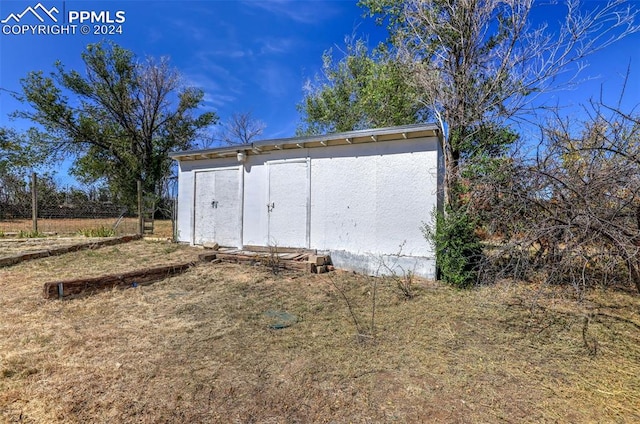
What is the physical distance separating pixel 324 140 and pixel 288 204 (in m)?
1.71

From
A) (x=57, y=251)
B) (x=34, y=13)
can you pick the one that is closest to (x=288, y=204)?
(x=57, y=251)

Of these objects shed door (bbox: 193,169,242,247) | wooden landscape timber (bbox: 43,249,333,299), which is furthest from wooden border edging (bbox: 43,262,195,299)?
shed door (bbox: 193,169,242,247)

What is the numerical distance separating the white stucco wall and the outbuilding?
2 cm

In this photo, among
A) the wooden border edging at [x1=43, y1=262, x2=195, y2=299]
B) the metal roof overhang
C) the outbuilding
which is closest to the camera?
the wooden border edging at [x1=43, y1=262, x2=195, y2=299]

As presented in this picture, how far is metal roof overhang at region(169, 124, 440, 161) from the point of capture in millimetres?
5664

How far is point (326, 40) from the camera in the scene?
13.9m

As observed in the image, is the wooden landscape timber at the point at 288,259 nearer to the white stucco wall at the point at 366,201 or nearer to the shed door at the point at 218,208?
the white stucco wall at the point at 366,201

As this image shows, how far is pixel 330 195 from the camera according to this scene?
6660 mm

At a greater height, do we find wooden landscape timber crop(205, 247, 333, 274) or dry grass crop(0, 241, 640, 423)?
wooden landscape timber crop(205, 247, 333, 274)

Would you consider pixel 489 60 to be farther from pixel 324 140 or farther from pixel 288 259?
pixel 288 259

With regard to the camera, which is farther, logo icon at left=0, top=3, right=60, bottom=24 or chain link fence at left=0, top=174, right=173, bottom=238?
chain link fence at left=0, top=174, right=173, bottom=238

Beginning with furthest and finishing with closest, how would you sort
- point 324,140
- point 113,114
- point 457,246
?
point 113,114, point 324,140, point 457,246

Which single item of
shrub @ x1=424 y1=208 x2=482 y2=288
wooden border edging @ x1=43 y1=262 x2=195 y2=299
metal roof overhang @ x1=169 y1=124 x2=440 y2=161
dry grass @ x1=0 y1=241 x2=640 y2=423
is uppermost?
metal roof overhang @ x1=169 y1=124 x2=440 y2=161

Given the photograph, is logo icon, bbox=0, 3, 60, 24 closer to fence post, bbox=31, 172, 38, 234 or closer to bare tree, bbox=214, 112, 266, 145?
fence post, bbox=31, 172, 38, 234
